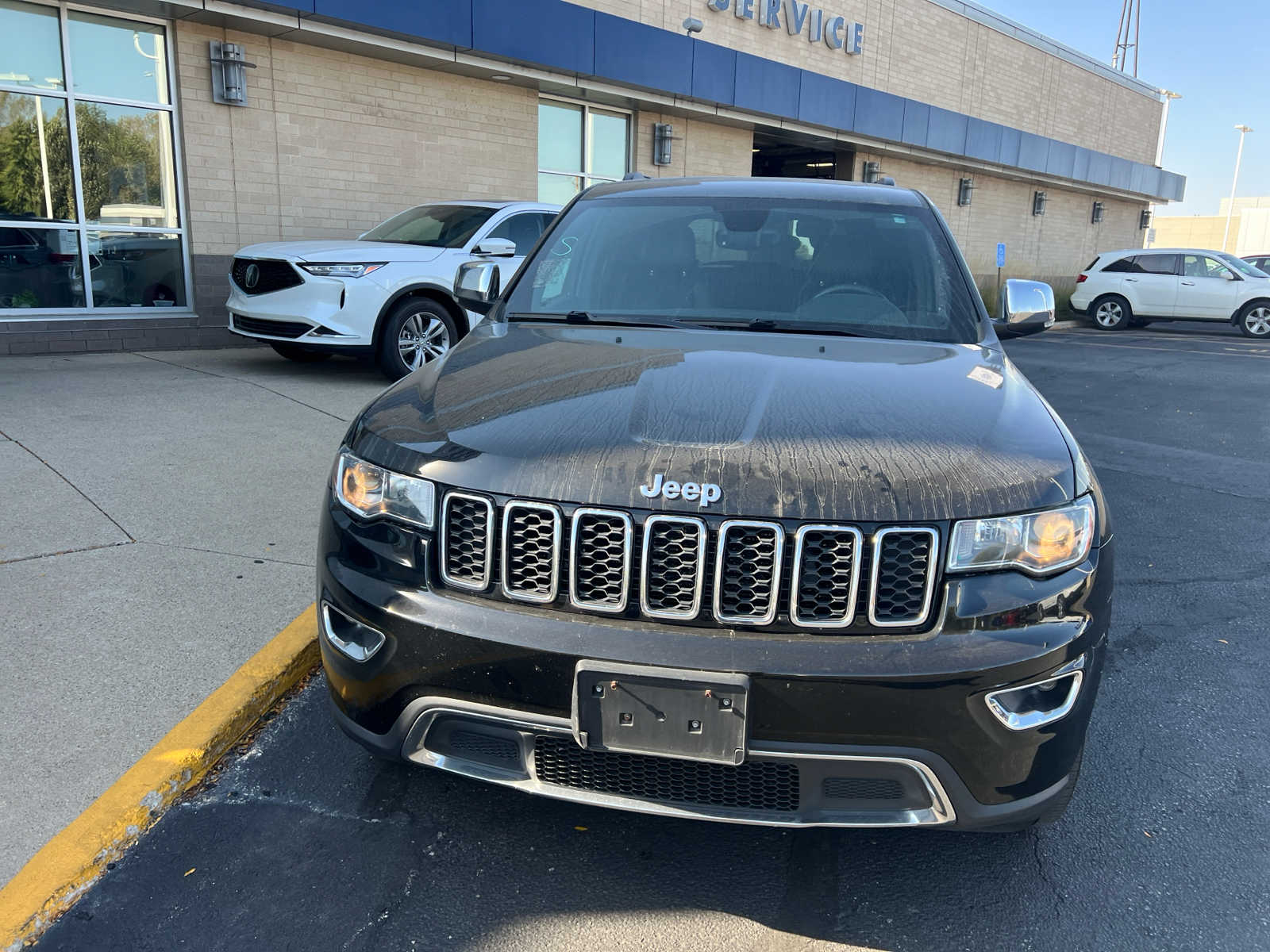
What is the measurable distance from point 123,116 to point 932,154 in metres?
16.0

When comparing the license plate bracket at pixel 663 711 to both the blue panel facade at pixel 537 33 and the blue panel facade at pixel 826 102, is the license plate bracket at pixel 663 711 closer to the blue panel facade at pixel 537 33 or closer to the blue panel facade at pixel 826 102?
the blue panel facade at pixel 537 33

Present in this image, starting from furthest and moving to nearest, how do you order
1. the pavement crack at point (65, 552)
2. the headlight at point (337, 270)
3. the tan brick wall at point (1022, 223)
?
the tan brick wall at point (1022, 223)
the headlight at point (337, 270)
the pavement crack at point (65, 552)

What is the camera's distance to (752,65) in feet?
50.0

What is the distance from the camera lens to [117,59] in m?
9.98

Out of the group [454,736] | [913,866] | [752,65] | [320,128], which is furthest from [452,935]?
[752,65]

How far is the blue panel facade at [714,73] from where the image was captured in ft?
47.1

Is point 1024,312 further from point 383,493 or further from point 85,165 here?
point 85,165

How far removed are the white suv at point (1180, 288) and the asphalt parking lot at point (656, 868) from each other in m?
19.7

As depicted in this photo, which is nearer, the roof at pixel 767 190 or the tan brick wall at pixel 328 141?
the roof at pixel 767 190

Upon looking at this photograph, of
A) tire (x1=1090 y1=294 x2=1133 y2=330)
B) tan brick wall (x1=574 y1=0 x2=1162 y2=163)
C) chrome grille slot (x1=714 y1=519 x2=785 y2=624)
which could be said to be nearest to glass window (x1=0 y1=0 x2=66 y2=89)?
tan brick wall (x1=574 y1=0 x2=1162 y2=163)

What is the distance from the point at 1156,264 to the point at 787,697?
71.6 ft

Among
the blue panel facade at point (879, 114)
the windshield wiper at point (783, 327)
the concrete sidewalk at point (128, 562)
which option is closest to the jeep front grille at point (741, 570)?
the windshield wiper at point (783, 327)

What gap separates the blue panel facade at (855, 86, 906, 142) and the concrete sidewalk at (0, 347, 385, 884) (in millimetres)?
13600

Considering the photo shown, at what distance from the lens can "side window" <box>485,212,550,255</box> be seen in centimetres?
891
